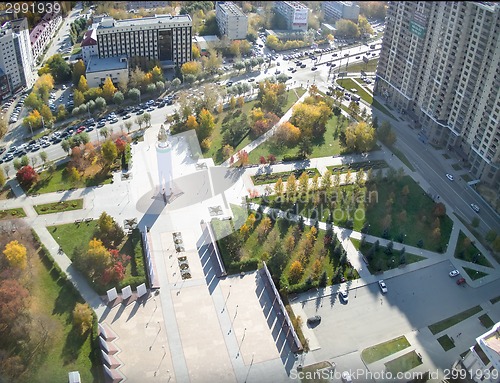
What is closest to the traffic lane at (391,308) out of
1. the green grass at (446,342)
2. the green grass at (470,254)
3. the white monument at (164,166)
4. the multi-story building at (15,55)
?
the green grass at (446,342)

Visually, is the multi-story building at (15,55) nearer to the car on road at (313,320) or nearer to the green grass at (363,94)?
the green grass at (363,94)

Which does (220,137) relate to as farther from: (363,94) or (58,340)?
(58,340)

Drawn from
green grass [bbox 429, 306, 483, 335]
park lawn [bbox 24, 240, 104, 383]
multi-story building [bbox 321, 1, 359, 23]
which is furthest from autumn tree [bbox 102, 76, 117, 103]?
multi-story building [bbox 321, 1, 359, 23]

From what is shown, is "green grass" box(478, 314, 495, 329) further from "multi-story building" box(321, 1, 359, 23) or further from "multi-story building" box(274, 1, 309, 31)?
"multi-story building" box(321, 1, 359, 23)

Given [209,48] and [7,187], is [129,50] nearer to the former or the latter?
[209,48]

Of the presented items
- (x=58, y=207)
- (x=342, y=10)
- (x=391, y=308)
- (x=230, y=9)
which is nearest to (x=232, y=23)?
(x=230, y=9)

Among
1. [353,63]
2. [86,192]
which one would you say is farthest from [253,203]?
[353,63]
